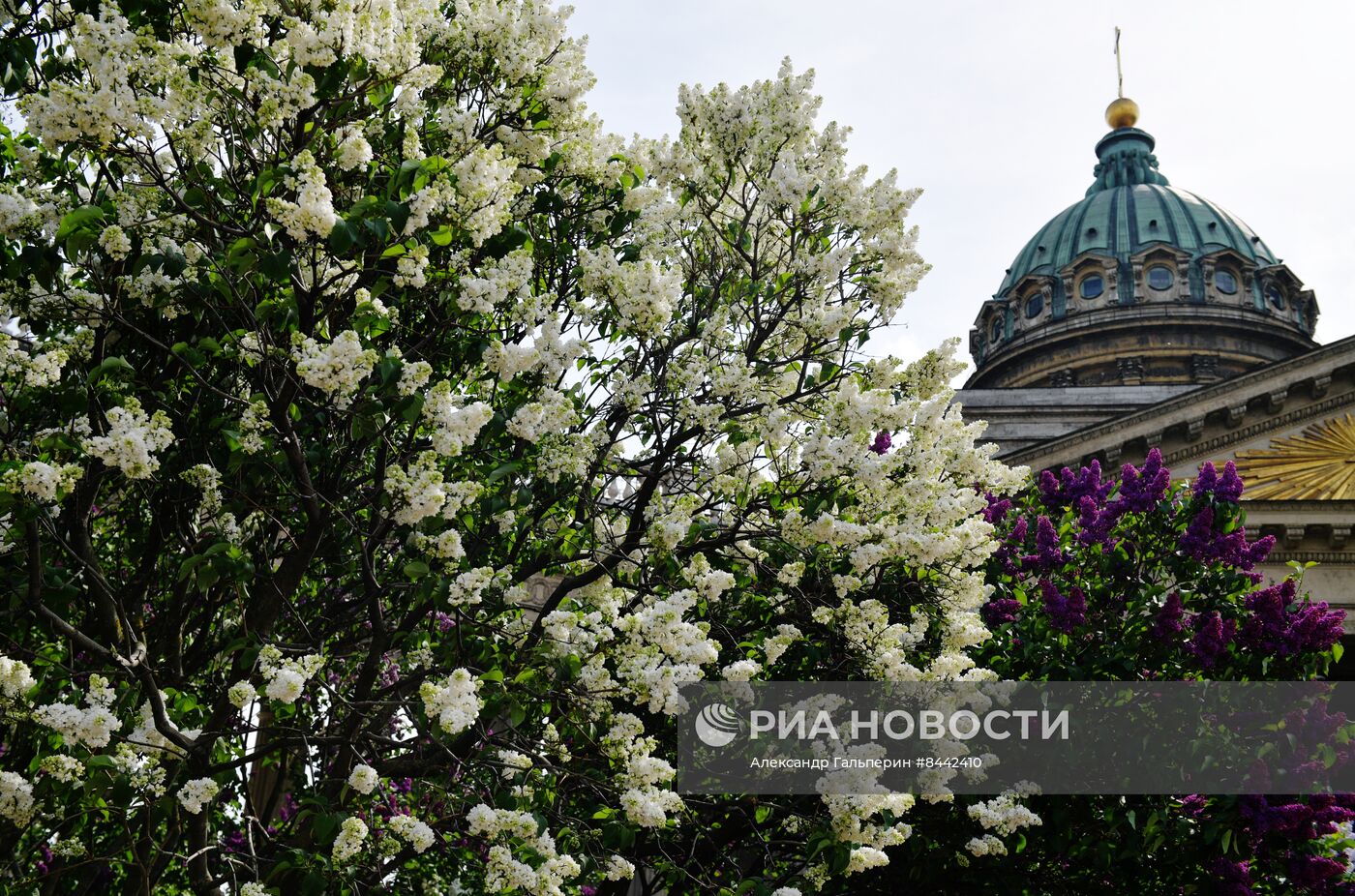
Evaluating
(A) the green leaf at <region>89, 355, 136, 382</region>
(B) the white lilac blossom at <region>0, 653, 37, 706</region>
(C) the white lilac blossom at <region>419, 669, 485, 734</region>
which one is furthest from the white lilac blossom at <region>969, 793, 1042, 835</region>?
(A) the green leaf at <region>89, 355, 136, 382</region>

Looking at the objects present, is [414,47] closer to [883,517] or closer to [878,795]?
[883,517]

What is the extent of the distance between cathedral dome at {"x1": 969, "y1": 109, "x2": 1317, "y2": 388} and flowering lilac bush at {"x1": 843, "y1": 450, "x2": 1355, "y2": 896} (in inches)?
1855

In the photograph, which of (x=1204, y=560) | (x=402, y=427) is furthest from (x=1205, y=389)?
(x=402, y=427)

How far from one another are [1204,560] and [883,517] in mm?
5512

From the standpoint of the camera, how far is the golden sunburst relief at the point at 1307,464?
3058 cm

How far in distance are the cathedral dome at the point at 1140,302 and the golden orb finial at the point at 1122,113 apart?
9.45 m

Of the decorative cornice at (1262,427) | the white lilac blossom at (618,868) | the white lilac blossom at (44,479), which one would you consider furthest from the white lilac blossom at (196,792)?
the decorative cornice at (1262,427)

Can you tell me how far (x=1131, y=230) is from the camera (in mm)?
70438

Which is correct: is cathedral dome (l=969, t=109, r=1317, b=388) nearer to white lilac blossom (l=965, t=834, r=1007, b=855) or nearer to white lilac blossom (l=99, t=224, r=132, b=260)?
white lilac blossom (l=965, t=834, r=1007, b=855)

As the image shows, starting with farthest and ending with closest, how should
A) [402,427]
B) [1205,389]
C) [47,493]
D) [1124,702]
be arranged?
[1205,389] → [1124,702] → [402,427] → [47,493]

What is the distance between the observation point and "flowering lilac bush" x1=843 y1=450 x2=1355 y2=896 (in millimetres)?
11617

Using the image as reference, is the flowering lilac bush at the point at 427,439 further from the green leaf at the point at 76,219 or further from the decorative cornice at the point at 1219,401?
the decorative cornice at the point at 1219,401

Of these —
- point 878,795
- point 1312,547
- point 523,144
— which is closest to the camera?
point 878,795

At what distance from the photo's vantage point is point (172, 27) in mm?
8398
